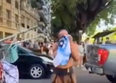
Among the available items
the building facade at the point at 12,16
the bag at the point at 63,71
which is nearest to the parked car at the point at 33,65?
the bag at the point at 63,71

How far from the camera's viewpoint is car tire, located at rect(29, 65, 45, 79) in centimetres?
1355

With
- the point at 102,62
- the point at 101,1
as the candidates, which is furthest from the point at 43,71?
the point at 101,1

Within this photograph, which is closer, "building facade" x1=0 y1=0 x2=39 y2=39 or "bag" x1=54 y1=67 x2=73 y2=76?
"bag" x1=54 y1=67 x2=73 y2=76

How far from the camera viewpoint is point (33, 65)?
44.7 ft

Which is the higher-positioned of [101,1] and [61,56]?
[101,1]

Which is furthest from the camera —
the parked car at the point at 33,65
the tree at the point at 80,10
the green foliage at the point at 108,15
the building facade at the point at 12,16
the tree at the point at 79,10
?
the green foliage at the point at 108,15

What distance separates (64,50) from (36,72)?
6.71 metres

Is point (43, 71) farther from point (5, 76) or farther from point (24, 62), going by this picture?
point (5, 76)

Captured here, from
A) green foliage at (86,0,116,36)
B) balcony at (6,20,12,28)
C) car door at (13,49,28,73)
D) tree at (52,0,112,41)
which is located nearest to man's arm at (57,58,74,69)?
car door at (13,49,28,73)

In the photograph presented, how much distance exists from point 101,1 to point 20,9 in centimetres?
907

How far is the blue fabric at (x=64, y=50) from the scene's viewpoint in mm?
7043

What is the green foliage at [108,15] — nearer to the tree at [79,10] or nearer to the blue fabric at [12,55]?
the tree at [79,10]

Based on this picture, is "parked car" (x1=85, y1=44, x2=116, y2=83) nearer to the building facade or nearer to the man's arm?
the man's arm

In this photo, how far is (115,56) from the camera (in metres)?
10.2
